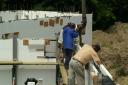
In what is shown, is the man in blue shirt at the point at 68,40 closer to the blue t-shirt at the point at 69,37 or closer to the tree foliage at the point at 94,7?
the blue t-shirt at the point at 69,37

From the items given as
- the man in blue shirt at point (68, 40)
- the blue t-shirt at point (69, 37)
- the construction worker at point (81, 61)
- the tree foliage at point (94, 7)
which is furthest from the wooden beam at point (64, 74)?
the tree foliage at point (94, 7)

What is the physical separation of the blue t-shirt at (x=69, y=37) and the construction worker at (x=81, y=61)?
2.87 metres

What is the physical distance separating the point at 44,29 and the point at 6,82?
635 centimetres

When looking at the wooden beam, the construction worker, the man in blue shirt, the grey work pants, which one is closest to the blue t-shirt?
the man in blue shirt

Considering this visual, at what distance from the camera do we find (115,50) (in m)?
30.9

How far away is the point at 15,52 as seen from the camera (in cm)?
1714

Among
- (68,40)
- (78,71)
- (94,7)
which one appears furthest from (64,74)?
(94,7)

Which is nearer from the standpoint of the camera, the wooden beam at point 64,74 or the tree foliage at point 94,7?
the wooden beam at point 64,74

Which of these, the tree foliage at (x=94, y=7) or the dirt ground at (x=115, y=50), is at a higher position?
the tree foliage at (x=94, y=7)

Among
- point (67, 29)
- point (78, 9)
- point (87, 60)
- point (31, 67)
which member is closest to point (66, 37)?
point (67, 29)

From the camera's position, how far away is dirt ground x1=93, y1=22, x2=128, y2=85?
25.9 meters

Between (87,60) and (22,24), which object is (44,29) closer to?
(22,24)

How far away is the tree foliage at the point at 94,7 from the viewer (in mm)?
41469

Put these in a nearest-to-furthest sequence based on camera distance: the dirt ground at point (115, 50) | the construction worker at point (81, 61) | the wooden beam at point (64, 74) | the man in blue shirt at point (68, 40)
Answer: the construction worker at point (81, 61) < the wooden beam at point (64, 74) < the man in blue shirt at point (68, 40) < the dirt ground at point (115, 50)
